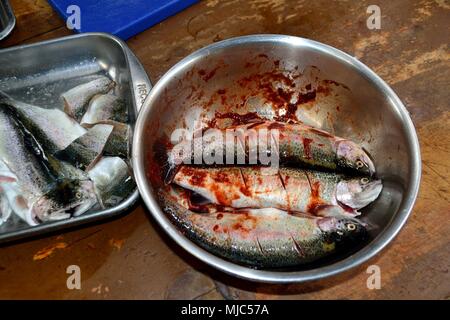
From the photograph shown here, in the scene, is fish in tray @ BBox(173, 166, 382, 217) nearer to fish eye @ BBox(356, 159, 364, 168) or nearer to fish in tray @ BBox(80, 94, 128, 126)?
fish eye @ BBox(356, 159, 364, 168)

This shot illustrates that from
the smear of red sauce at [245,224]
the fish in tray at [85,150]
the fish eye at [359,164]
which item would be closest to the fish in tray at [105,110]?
the fish in tray at [85,150]

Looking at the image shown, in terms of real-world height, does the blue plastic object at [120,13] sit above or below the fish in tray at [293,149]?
above

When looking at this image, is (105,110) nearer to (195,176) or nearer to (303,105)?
(195,176)

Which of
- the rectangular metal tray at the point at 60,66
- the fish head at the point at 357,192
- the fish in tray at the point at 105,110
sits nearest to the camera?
the fish head at the point at 357,192

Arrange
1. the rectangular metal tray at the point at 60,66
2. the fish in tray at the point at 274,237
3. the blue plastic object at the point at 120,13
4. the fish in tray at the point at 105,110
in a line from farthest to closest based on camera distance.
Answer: the blue plastic object at the point at 120,13 → the rectangular metal tray at the point at 60,66 → the fish in tray at the point at 105,110 → the fish in tray at the point at 274,237

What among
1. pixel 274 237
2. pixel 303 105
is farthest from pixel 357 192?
pixel 303 105

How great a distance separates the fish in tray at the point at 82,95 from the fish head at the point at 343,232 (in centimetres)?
98

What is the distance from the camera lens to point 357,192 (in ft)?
5.04

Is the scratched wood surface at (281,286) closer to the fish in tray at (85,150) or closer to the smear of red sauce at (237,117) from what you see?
the fish in tray at (85,150)

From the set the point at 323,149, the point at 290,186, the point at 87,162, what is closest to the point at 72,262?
the point at 87,162

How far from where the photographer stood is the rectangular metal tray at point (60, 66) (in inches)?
75.0

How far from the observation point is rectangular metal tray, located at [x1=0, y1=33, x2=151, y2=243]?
1.91 m

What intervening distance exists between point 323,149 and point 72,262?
0.88 metres

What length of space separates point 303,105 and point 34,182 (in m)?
0.98
